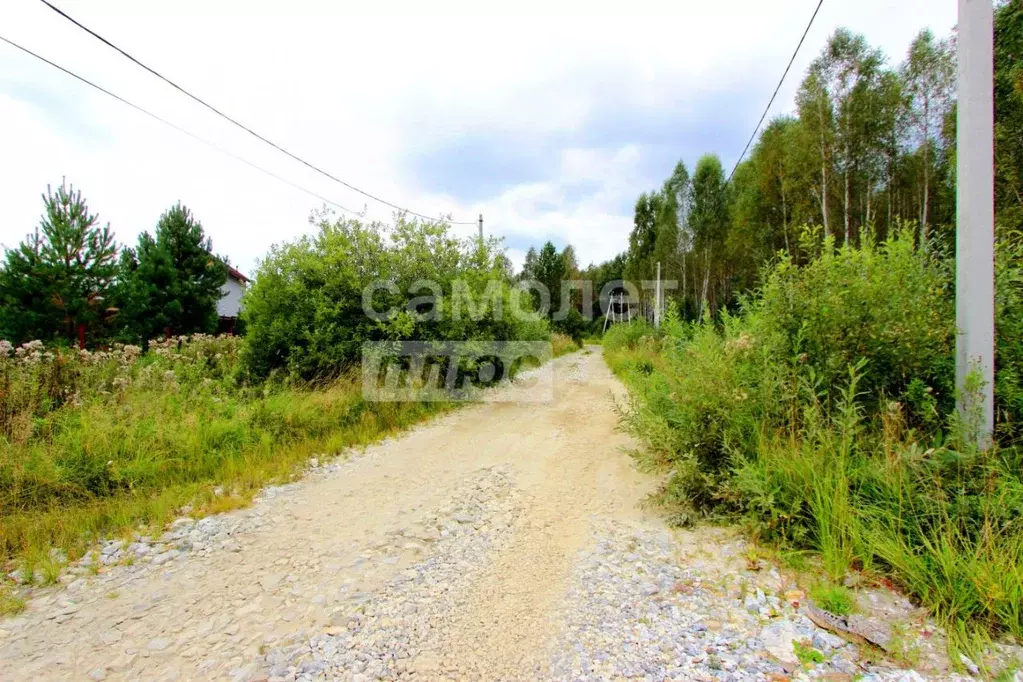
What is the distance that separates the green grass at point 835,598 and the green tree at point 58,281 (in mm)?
18188

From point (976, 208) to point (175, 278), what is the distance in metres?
22.1

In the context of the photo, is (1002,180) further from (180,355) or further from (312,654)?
(180,355)

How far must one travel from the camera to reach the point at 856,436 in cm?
323

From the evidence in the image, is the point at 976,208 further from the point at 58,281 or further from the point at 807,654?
the point at 58,281

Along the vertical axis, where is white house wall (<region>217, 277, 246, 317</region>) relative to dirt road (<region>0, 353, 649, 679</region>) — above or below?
above

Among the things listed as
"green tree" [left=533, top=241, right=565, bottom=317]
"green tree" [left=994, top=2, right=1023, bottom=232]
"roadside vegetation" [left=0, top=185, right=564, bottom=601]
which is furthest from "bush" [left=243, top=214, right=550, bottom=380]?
"green tree" [left=533, top=241, right=565, bottom=317]

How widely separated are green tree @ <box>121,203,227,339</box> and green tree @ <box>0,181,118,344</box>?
1735 millimetres

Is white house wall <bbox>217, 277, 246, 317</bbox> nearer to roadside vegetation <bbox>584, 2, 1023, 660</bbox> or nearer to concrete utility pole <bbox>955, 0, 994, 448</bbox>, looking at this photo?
roadside vegetation <bbox>584, 2, 1023, 660</bbox>

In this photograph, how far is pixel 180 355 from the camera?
8.59 m

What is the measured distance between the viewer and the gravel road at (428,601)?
6.97 ft

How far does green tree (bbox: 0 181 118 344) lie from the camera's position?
41.2ft

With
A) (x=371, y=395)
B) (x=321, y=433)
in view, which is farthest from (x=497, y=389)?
(x=321, y=433)

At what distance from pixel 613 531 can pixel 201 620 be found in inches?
110

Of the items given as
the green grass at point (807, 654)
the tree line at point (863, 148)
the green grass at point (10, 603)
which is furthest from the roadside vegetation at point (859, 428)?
the tree line at point (863, 148)
